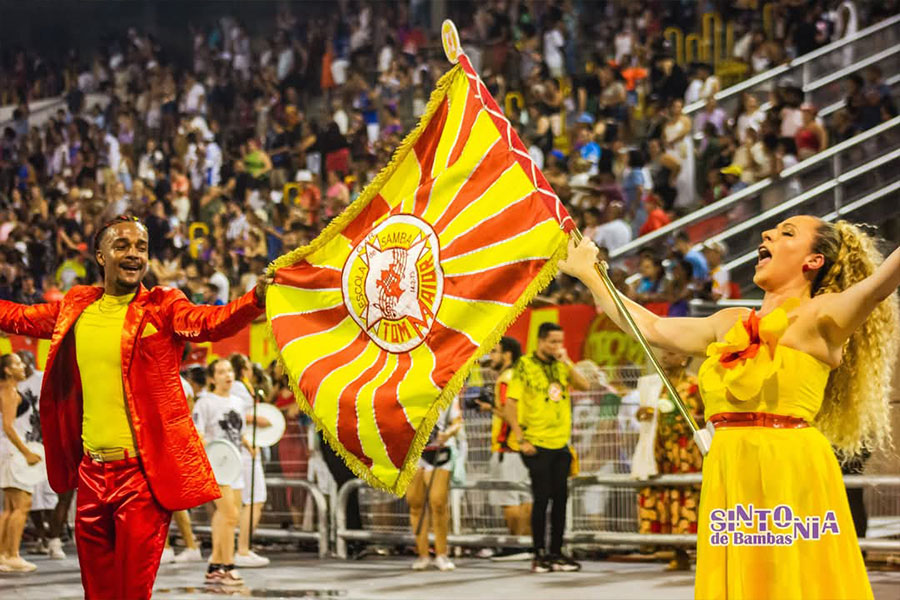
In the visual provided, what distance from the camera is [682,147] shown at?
1493cm

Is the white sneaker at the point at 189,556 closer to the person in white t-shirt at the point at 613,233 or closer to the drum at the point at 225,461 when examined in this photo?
the drum at the point at 225,461

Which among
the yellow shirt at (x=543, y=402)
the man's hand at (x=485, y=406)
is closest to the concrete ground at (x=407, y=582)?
the yellow shirt at (x=543, y=402)

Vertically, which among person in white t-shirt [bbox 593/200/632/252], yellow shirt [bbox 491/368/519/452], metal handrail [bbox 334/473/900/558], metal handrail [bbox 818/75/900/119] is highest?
metal handrail [bbox 818/75/900/119]

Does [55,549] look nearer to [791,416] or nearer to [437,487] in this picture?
Result: [437,487]

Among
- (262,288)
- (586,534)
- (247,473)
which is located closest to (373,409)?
(262,288)

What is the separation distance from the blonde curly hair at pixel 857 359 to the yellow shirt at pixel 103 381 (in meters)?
2.69

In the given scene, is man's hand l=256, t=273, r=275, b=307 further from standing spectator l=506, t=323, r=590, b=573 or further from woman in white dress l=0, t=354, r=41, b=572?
woman in white dress l=0, t=354, r=41, b=572

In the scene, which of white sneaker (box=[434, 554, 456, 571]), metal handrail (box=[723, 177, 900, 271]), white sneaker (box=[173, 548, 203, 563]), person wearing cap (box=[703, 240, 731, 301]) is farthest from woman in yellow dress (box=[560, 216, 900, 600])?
metal handrail (box=[723, 177, 900, 271])

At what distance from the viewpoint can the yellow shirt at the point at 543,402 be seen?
10164 mm

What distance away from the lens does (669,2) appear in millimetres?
18297

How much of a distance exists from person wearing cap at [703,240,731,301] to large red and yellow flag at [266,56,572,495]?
6.37m

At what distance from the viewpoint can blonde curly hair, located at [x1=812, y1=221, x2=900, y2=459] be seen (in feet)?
15.0

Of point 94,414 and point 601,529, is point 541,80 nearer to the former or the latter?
point 601,529

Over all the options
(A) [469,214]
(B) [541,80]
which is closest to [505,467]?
(A) [469,214]
